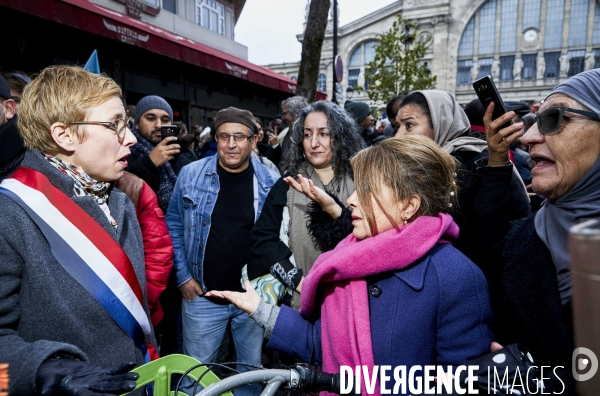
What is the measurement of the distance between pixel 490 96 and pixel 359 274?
104 centimetres

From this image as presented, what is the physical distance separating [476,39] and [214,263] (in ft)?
154

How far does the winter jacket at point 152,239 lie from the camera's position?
7.92ft

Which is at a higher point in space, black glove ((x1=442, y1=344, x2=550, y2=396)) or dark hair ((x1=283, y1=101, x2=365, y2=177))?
dark hair ((x1=283, y1=101, x2=365, y2=177))

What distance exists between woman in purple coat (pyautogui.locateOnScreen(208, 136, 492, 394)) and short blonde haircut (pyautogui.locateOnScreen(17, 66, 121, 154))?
0.99 metres

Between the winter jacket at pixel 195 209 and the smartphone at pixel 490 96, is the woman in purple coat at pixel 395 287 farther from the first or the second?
the winter jacket at pixel 195 209

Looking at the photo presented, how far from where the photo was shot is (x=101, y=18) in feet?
22.2

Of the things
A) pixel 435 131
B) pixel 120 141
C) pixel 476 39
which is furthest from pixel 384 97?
pixel 476 39

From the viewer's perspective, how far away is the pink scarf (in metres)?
1.53

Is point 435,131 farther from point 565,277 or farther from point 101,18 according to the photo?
point 101,18

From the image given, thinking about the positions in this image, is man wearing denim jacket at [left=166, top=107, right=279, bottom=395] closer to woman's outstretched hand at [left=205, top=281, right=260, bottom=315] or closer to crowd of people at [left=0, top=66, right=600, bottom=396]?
crowd of people at [left=0, top=66, right=600, bottom=396]

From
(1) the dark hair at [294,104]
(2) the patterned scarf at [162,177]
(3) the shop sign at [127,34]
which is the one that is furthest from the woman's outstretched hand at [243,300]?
(3) the shop sign at [127,34]

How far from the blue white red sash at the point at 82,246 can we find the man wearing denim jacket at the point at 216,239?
1323mm

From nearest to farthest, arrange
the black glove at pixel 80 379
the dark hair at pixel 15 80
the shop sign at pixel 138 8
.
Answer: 1. the black glove at pixel 80 379
2. the dark hair at pixel 15 80
3. the shop sign at pixel 138 8

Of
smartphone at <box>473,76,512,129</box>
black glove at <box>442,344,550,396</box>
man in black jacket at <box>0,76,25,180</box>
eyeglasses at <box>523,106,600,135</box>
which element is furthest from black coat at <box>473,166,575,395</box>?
man in black jacket at <box>0,76,25,180</box>
